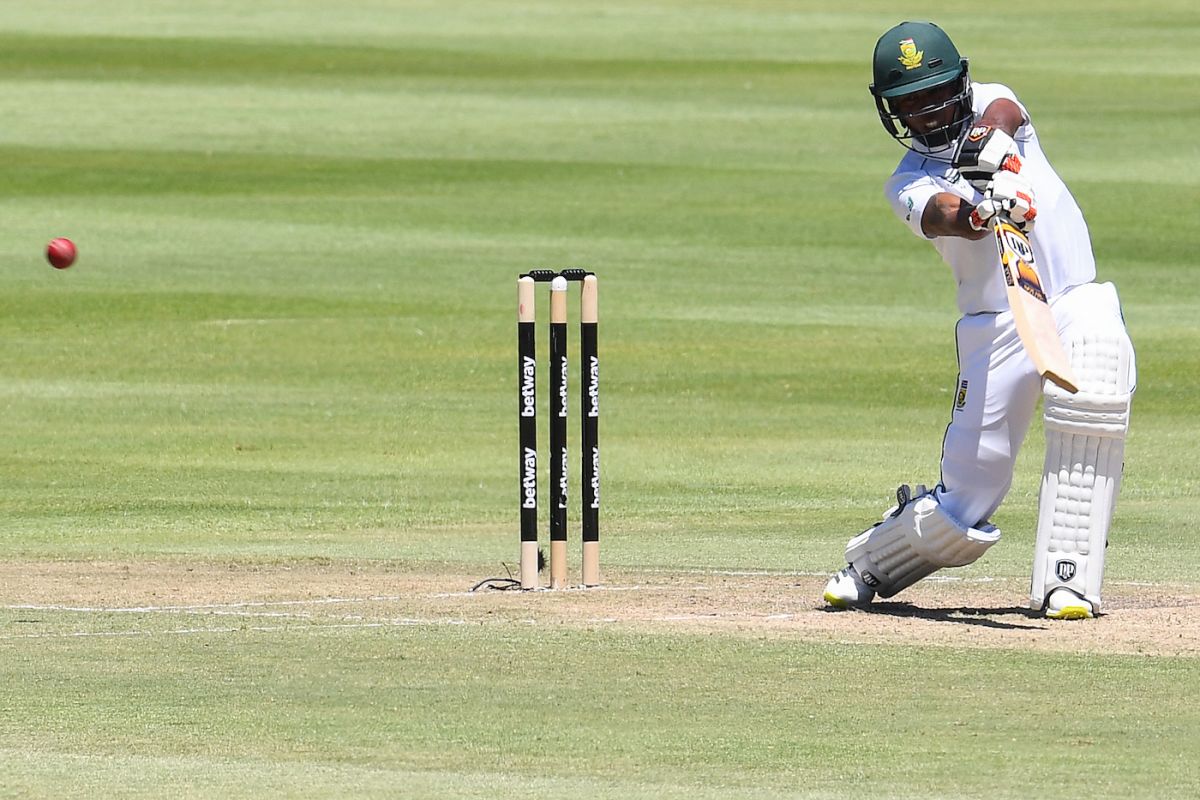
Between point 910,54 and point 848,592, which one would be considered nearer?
point 910,54

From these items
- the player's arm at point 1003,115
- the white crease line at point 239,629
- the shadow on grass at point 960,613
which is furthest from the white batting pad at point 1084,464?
the white crease line at point 239,629

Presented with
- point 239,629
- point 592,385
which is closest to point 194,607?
point 239,629

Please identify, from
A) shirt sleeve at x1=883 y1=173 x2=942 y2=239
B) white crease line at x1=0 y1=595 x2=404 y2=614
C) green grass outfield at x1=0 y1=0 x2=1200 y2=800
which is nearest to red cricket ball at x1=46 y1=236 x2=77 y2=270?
green grass outfield at x1=0 y1=0 x2=1200 y2=800

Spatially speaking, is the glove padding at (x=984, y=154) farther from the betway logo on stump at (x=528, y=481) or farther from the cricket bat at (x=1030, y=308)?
the betway logo on stump at (x=528, y=481)

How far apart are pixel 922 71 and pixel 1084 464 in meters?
1.40

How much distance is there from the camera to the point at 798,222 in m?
23.9

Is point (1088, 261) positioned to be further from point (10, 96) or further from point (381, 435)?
point (10, 96)

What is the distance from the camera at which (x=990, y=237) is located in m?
8.54

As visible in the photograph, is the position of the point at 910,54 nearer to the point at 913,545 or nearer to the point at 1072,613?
the point at 913,545

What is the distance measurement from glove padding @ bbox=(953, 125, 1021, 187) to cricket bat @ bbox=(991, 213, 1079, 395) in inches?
7.4

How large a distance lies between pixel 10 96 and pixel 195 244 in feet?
28.8

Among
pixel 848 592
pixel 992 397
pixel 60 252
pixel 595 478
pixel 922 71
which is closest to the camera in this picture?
pixel 922 71

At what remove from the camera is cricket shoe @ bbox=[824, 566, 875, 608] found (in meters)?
8.98

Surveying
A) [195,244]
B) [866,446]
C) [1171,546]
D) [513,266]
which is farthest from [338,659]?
[195,244]
